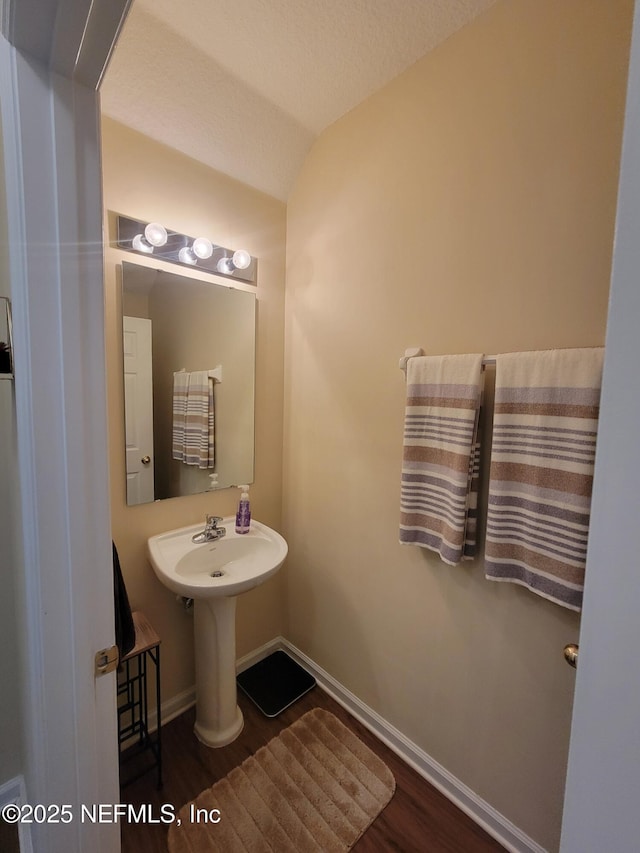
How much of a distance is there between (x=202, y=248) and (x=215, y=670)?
1.81m

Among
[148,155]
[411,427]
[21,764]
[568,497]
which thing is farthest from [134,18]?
[21,764]

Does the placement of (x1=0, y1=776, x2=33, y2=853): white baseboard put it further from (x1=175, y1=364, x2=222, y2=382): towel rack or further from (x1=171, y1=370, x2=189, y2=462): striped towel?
(x1=175, y1=364, x2=222, y2=382): towel rack

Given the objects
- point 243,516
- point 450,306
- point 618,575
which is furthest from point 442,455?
point 243,516

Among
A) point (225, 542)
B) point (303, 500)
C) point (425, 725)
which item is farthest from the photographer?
point (303, 500)

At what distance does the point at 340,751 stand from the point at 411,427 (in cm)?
138

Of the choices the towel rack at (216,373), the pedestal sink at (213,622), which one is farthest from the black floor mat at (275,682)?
the towel rack at (216,373)

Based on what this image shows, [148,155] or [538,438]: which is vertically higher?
[148,155]

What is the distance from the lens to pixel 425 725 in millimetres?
1341

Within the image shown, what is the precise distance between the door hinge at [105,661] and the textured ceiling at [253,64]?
68.1 inches

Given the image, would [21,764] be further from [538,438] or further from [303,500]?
[538,438]

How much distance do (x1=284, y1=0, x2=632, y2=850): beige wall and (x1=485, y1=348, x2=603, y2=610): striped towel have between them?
103 millimetres

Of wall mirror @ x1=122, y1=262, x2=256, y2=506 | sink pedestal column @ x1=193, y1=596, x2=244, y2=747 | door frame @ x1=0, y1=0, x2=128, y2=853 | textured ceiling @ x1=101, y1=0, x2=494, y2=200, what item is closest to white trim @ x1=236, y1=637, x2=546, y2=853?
sink pedestal column @ x1=193, y1=596, x2=244, y2=747

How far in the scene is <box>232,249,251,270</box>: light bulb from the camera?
1.59 meters

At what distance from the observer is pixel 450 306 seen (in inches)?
47.5
